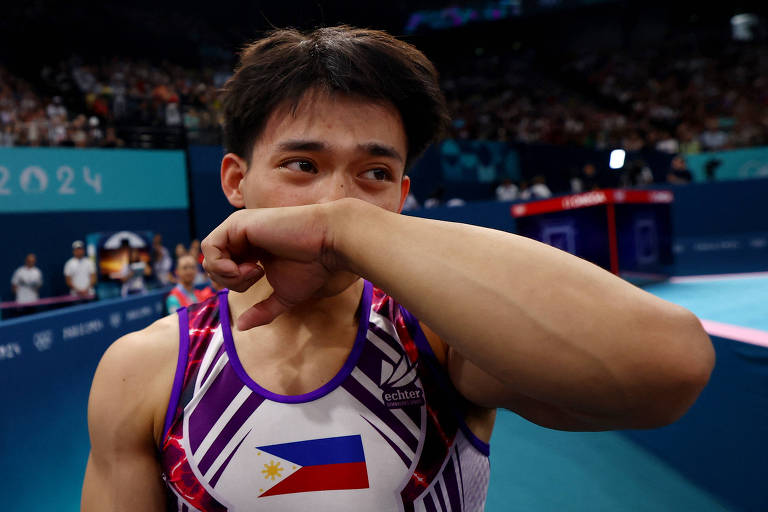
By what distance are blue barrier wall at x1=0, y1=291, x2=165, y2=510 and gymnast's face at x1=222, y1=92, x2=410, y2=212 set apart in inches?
115

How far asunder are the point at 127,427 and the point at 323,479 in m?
0.37

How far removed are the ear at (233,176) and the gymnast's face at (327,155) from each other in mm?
103

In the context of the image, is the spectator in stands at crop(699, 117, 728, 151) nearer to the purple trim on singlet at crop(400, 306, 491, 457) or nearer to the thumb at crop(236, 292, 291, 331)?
the purple trim on singlet at crop(400, 306, 491, 457)

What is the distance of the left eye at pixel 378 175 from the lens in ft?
3.17

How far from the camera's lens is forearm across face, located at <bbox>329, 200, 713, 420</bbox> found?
653mm

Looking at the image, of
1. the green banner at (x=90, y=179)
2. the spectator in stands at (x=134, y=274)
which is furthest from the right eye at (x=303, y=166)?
the green banner at (x=90, y=179)

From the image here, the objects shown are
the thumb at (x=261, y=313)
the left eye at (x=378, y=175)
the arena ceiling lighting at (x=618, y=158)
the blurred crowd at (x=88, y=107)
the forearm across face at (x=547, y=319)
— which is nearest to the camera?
the forearm across face at (x=547, y=319)

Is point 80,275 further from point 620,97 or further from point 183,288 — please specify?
point 620,97

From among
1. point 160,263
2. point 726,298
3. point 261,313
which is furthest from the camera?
point 160,263

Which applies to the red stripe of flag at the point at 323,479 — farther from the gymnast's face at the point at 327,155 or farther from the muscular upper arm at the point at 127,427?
the gymnast's face at the point at 327,155

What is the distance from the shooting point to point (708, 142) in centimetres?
1283

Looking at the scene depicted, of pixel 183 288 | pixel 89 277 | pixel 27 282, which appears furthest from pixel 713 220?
pixel 27 282

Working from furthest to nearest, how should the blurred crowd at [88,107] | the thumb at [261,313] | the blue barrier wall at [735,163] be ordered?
the blue barrier wall at [735,163] → the blurred crowd at [88,107] → the thumb at [261,313]

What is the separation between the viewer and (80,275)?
346 inches
